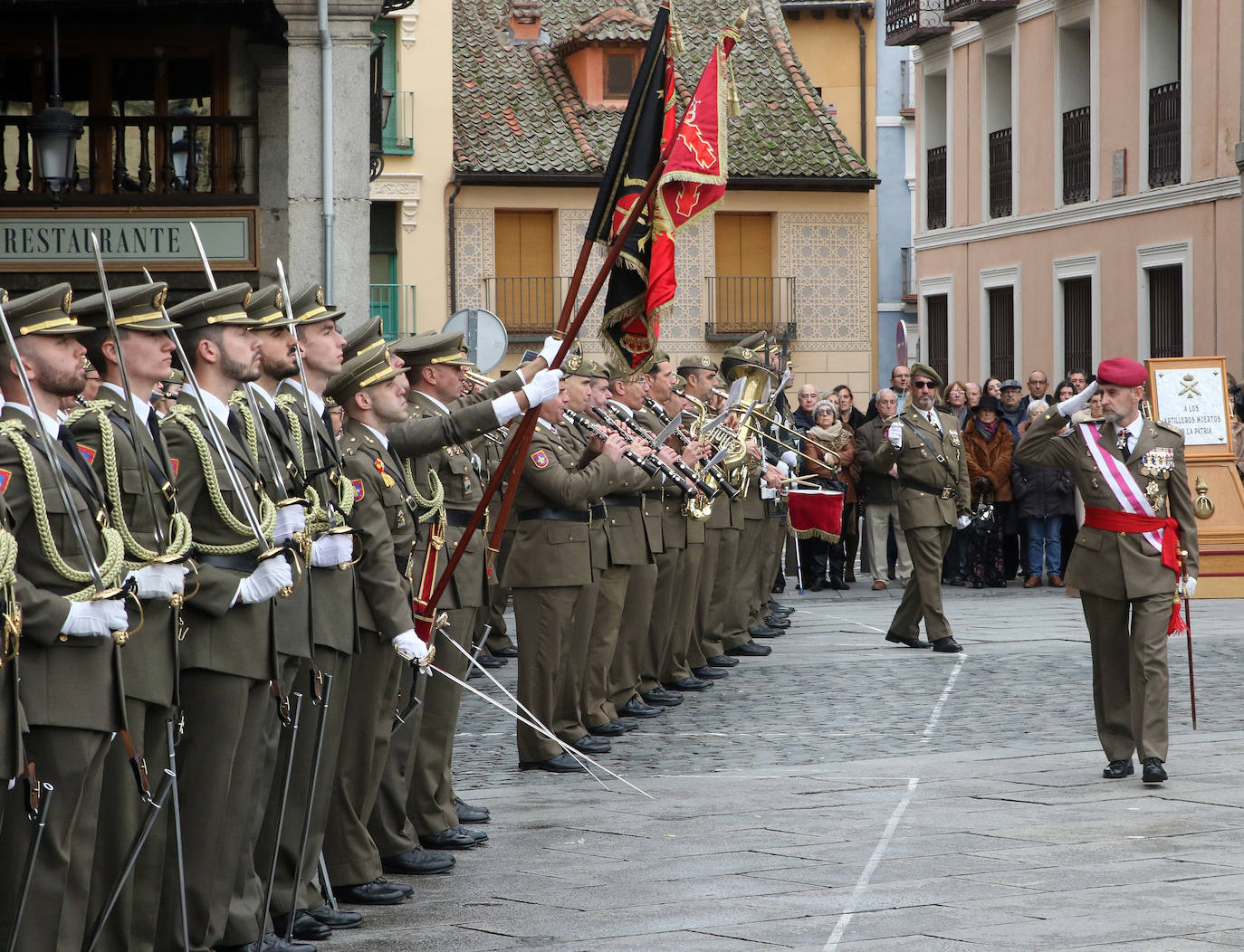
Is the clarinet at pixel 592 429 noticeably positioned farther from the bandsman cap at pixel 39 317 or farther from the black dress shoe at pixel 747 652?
the bandsman cap at pixel 39 317

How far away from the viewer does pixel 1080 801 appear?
28.6 ft

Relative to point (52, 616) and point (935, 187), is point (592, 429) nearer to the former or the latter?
point (52, 616)

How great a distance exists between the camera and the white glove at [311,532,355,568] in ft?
21.5

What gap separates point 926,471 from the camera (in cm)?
1459

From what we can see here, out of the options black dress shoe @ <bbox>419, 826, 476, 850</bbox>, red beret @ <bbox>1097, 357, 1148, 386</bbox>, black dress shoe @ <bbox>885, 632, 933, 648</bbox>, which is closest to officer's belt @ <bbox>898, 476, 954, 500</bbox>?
black dress shoe @ <bbox>885, 632, 933, 648</bbox>

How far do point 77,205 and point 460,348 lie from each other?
889cm

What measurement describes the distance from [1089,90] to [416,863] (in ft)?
75.0

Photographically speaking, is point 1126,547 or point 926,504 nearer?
point 1126,547

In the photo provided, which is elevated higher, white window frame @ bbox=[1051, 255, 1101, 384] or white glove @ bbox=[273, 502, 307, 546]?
white window frame @ bbox=[1051, 255, 1101, 384]

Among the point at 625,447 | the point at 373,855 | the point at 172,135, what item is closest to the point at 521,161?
the point at 172,135

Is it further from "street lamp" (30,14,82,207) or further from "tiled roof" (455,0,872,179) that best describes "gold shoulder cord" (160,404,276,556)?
"tiled roof" (455,0,872,179)

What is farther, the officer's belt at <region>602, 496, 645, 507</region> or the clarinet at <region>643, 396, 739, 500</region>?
the clarinet at <region>643, 396, 739, 500</region>

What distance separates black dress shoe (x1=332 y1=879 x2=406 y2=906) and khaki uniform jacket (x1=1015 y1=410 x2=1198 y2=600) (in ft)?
13.4

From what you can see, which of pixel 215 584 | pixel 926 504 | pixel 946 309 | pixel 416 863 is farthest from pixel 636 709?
pixel 946 309
